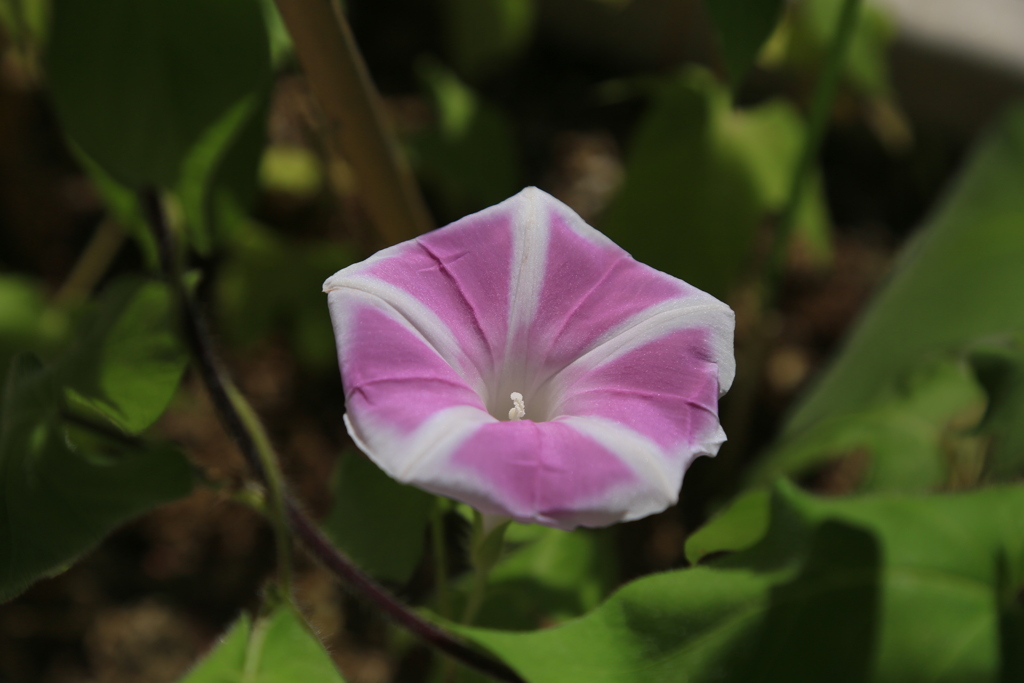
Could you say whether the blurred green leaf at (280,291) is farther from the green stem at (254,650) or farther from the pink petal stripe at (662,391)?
the pink petal stripe at (662,391)

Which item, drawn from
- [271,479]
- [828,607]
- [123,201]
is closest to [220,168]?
[123,201]

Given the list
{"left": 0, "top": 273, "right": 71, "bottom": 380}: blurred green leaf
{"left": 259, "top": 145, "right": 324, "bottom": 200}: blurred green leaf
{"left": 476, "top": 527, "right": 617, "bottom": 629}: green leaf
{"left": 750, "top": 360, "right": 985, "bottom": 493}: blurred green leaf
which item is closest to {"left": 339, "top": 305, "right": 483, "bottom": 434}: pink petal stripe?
{"left": 476, "top": 527, "right": 617, "bottom": 629}: green leaf

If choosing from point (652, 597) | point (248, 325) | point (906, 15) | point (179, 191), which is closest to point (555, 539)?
point (652, 597)

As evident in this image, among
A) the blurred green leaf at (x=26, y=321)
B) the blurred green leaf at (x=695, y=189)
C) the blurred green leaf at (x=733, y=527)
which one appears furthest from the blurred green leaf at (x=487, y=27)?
the blurred green leaf at (x=733, y=527)

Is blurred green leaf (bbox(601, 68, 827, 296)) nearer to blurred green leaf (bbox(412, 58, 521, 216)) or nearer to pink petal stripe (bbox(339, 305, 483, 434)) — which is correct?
blurred green leaf (bbox(412, 58, 521, 216))

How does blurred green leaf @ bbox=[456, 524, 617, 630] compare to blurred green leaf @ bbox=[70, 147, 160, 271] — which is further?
blurred green leaf @ bbox=[70, 147, 160, 271]

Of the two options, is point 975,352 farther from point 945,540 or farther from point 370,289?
point 370,289
